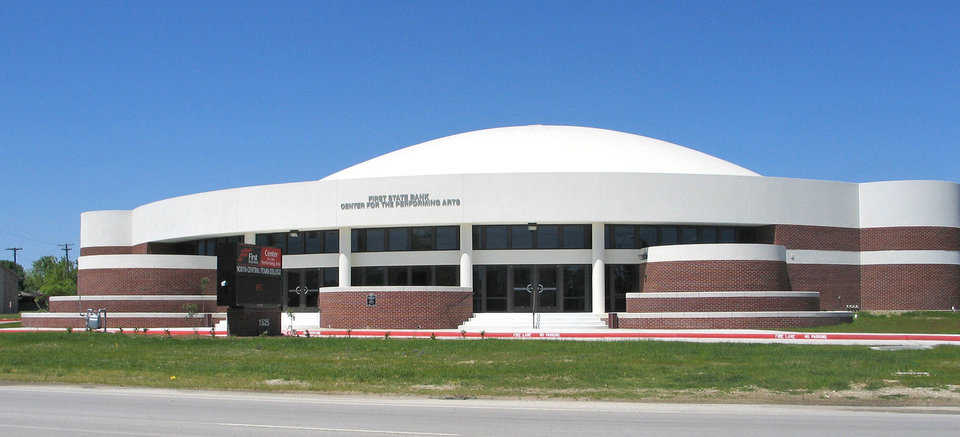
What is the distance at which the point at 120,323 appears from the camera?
49.5 m

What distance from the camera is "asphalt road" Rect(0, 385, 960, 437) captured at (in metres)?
13.7

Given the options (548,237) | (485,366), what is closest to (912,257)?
(548,237)

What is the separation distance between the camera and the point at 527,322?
1722 inches

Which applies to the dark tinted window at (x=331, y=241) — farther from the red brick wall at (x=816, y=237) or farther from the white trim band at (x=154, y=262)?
the red brick wall at (x=816, y=237)

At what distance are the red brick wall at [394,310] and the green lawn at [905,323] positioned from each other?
15.4 metres

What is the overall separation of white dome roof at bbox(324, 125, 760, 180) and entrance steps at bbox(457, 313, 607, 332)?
339 inches

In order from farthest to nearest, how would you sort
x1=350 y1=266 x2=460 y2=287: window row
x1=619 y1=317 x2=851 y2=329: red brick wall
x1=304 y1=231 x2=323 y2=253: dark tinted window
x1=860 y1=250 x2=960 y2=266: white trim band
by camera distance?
x1=304 y1=231 x2=323 y2=253: dark tinted window < x1=860 y1=250 x2=960 y2=266: white trim band < x1=350 y1=266 x2=460 y2=287: window row < x1=619 y1=317 x2=851 y2=329: red brick wall

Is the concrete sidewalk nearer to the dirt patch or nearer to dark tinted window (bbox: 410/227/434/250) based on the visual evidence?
dark tinted window (bbox: 410/227/434/250)

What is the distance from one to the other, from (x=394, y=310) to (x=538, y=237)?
9.79m

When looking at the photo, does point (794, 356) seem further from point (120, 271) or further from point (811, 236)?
point (120, 271)

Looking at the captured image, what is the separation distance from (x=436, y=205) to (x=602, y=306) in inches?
369

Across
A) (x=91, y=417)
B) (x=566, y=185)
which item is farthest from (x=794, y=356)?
(x=566, y=185)

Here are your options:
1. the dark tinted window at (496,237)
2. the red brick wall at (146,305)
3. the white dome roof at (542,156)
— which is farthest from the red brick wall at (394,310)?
the red brick wall at (146,305)

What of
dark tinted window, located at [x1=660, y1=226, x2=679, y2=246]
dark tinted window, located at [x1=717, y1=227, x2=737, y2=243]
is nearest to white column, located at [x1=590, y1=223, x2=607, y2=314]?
dark tinted window, located at [x1=660, y1=226, x2=679, y2=246]
